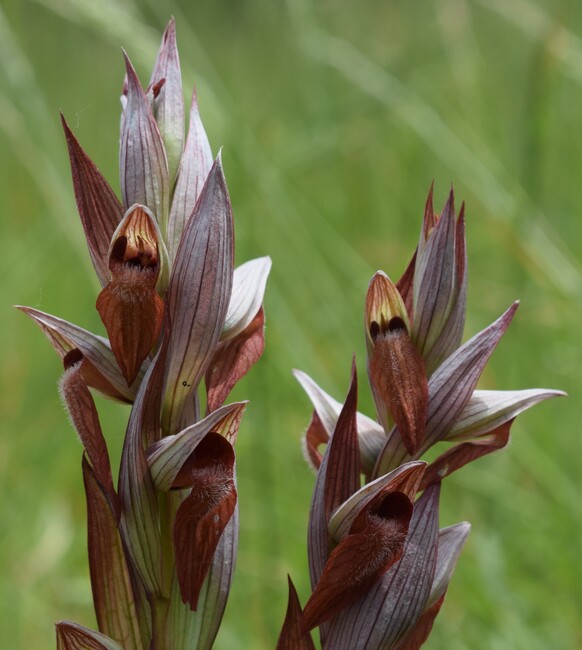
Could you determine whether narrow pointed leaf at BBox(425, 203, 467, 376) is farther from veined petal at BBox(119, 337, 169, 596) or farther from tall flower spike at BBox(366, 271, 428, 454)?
veined petal at BBox(119, 337, 169, 596)

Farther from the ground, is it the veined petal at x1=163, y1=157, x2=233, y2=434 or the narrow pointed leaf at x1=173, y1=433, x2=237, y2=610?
the veined petal at x1=163, y1=157, x2=233, y2=434

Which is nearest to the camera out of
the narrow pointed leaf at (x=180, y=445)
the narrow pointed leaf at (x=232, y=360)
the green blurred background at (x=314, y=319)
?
the narrow pointed leaf at (x=180, y=445)

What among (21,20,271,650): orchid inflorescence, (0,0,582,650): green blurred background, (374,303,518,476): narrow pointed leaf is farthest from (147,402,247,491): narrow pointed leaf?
(0,0,582,650): green blurred background

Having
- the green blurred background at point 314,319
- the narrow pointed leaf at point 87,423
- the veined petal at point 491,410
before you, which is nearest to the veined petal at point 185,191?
the narrow pointed leaf at point 87,423

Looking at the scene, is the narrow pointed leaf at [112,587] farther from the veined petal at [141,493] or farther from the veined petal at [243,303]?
the veined petal at [243,303]

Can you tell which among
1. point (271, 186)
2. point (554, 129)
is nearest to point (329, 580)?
point (271, 186)

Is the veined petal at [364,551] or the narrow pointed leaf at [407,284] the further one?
the narrow pointed leaf at [407,284]

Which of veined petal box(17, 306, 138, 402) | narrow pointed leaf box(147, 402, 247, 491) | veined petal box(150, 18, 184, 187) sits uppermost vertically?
veined petal box(150, 18, 184, 187)
